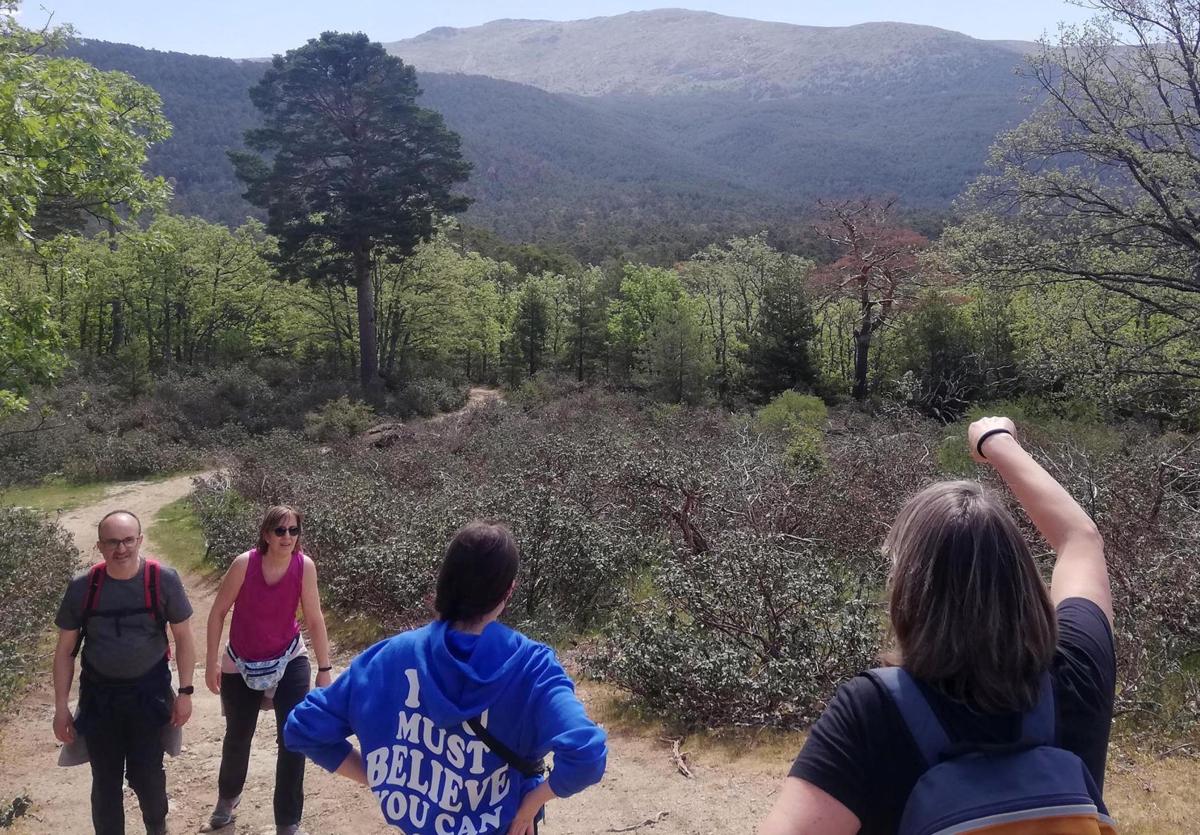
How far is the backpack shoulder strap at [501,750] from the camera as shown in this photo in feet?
6.32

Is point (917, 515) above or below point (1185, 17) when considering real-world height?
below

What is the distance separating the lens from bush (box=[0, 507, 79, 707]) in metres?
7.07

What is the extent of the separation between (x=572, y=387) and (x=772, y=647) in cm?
2185

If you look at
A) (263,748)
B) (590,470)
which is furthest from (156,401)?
(263,748)

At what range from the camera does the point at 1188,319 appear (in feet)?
31.8

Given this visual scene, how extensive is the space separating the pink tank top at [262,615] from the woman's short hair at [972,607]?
3.21 metres

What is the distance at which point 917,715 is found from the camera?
1.29 metres

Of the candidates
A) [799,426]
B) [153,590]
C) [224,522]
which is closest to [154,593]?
[153,590]

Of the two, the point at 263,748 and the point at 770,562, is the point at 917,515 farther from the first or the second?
the point at 263,748

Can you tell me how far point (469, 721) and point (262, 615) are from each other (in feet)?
7.73

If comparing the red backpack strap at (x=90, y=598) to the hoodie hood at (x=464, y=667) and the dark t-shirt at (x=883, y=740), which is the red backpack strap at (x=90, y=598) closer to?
the hoodie hood at (x=464, y=667)

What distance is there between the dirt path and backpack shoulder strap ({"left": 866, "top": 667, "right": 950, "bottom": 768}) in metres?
3.62

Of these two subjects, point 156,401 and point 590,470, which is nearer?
point 590,470

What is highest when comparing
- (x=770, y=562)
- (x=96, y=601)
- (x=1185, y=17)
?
(x=1185, y=17)
